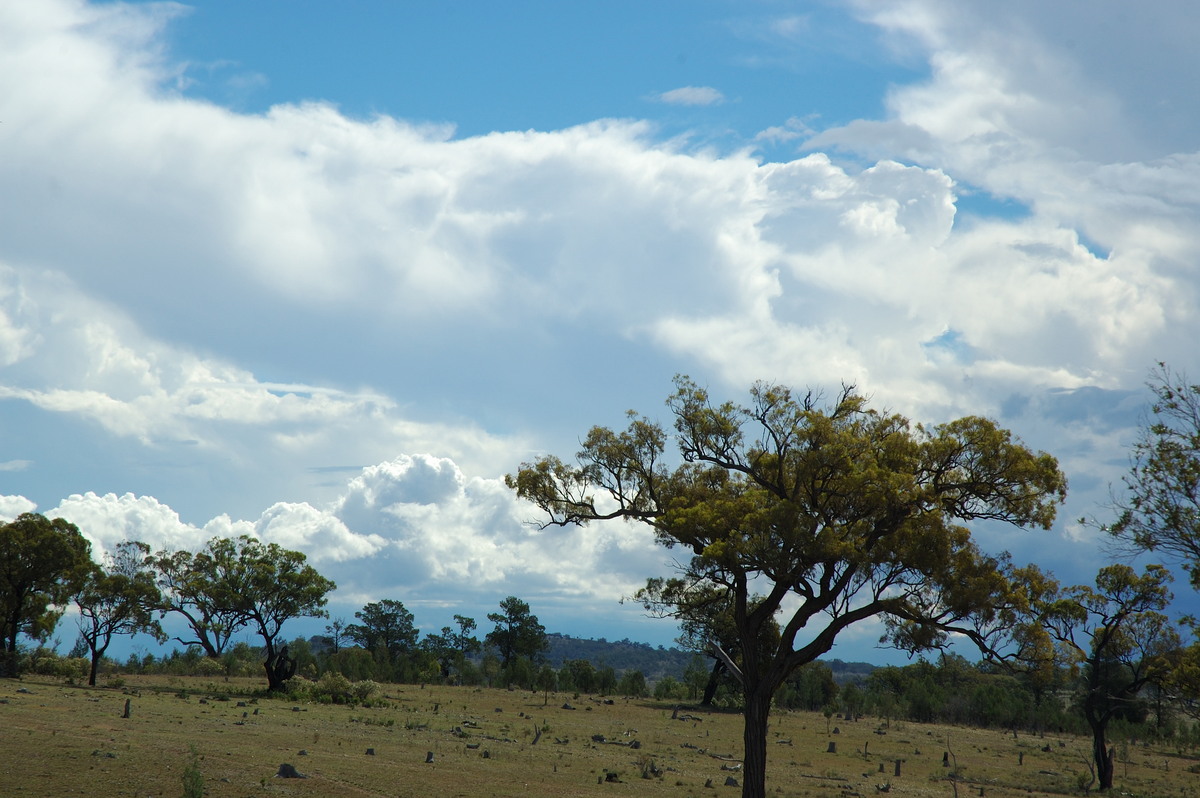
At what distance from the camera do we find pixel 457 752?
31.0 meters

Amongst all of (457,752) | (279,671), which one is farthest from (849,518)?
(279,671)

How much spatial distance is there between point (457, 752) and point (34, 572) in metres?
35.2

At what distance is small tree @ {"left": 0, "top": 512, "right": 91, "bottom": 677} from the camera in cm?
5031

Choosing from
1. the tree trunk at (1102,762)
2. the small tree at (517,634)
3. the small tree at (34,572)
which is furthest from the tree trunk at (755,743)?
the small tree at (517,634)

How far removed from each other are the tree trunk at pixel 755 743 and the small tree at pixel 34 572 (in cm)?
4558

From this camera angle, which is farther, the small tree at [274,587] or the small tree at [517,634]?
the small tree at [517,634]

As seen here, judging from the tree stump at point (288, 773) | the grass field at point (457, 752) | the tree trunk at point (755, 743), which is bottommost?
the grass field at point (457, 752)

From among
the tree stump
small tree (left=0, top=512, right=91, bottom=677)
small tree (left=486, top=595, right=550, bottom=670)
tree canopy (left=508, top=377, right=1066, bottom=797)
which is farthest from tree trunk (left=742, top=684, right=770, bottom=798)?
small tree (left=486, top=595, right=550, bottom=670)

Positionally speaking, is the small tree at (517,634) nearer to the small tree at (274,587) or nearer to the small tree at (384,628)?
the small tree at (384,628)

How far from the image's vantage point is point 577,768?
29.5m

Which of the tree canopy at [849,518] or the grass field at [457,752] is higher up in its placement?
the tree canopy at [849,518]

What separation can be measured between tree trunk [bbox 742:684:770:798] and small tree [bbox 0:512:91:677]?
45.6m

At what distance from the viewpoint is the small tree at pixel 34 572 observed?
50312mm

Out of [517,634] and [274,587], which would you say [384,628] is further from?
[274,587]
